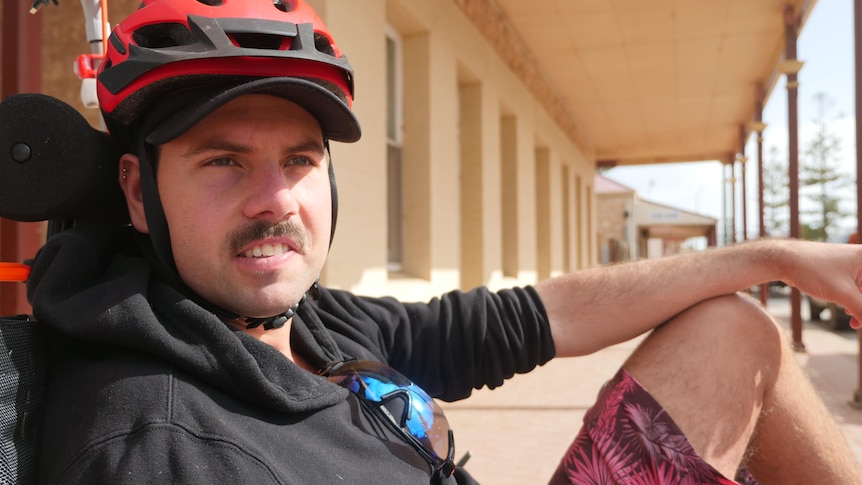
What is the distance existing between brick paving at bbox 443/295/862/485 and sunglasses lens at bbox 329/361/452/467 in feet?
7.31

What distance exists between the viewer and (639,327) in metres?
2.15

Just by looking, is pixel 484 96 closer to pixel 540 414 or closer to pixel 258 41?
pixel 540 414

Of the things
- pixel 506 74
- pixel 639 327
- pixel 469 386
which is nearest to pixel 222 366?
pixel 469 386

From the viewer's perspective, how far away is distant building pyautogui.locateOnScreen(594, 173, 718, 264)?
117 ft

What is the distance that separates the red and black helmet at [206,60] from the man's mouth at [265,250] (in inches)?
11.7

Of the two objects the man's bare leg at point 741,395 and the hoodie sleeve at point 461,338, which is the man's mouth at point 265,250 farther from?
the man's bare leg at point 741,395

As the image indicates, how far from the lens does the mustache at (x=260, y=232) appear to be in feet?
4.76

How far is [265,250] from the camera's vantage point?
4.87ft

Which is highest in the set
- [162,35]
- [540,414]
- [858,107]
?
[858,107]

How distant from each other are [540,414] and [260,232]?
4.23 metres

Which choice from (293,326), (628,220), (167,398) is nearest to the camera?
(167,398)

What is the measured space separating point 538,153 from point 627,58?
285 centimetres

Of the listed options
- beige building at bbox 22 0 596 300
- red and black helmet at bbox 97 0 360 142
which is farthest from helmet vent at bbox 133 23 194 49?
beige building at bbox 22 0 596 300

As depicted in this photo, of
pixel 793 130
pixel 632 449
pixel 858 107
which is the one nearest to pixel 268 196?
pixel 632 449
